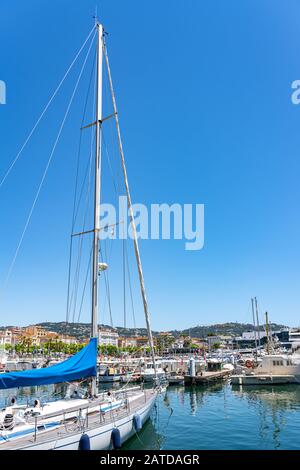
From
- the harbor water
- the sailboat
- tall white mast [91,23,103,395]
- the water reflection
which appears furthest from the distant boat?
tall white mast [91,23,103,395]

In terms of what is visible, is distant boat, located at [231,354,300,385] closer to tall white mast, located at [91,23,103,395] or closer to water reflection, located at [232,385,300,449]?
water reflection, located at [232,385,300,449]

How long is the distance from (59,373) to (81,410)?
74.3 inches

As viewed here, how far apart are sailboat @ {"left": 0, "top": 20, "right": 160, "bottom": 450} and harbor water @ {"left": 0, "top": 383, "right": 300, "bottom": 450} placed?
58.4 inches

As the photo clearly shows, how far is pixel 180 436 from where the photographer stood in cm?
1994


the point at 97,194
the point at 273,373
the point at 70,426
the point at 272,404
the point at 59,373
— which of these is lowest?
the point at 272,404

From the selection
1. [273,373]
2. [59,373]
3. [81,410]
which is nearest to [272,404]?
[273,373]

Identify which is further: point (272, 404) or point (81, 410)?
point (272, 404)

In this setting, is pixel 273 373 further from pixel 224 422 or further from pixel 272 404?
pixel 224 422

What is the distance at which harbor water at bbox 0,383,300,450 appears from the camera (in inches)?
719

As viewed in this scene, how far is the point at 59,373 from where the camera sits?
43.8 feet

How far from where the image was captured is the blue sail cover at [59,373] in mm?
11806
